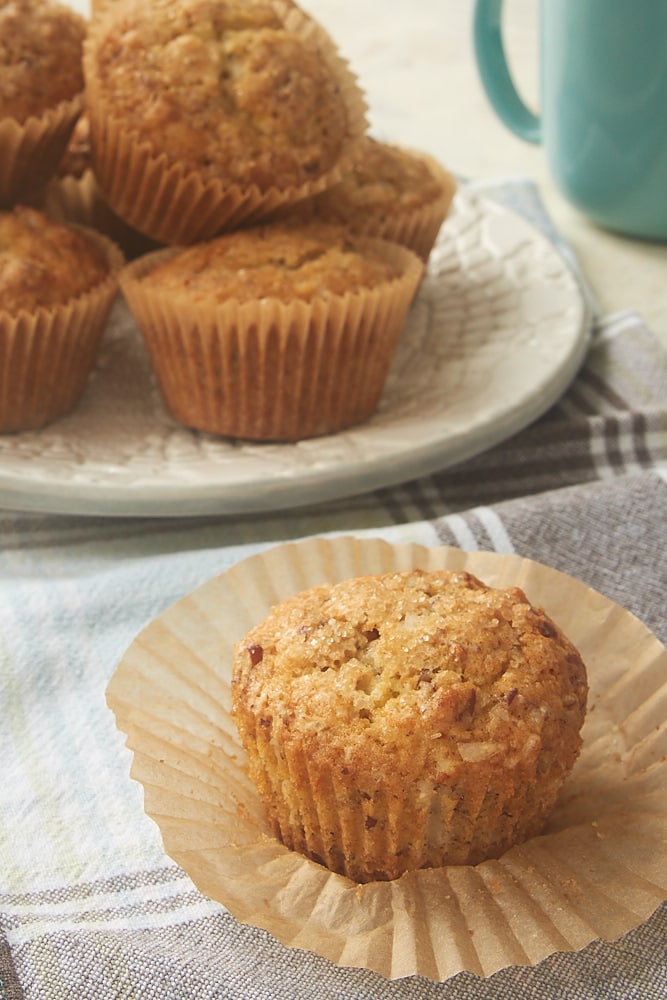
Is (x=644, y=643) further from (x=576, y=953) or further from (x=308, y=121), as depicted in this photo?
(x=308, y=121)

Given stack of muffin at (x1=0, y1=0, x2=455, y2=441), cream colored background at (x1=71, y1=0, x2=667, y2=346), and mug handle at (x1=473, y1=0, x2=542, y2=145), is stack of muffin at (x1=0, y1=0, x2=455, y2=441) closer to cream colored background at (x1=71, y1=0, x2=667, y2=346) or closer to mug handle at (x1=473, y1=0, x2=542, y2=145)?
mug handle at (x1=473, y1=0, x2=542, y2=145)

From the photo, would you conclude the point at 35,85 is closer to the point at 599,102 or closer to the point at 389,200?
the point at 389,200

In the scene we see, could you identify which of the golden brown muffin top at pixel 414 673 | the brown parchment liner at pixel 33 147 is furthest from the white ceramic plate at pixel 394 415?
the golden brown muffin top at pixel 414 673

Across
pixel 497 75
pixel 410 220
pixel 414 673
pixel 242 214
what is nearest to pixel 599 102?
pixel 497 75

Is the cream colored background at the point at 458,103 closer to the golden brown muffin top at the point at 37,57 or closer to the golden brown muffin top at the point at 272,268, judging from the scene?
the golden brown muffin top at the point at 272,268

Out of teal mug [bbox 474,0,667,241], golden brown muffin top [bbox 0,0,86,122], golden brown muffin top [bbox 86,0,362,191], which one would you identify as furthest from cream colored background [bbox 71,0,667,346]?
golden brown muffin top [bbox 0,0,86,122]

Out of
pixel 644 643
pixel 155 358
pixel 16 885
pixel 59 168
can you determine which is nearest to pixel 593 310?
pixel 155 358
